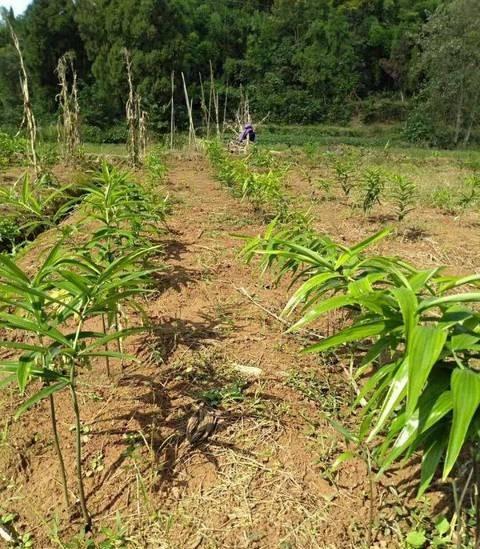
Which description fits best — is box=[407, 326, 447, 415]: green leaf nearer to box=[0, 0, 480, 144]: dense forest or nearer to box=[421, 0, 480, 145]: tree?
box=[0, 0, 480, 144]: dense forest

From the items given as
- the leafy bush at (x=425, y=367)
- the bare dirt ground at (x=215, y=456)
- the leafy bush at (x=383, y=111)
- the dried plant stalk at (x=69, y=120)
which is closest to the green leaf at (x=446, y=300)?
the leafy bush at (x=425, y=367)

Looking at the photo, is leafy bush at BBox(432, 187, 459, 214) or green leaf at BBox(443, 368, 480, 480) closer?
green leaf at BBox(443, 368, 480, 480)

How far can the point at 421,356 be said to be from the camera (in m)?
0.84

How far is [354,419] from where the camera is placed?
1.79 m

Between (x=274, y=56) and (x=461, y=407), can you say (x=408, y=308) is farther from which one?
(x=274, y=56)

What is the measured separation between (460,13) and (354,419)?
22.6 meters

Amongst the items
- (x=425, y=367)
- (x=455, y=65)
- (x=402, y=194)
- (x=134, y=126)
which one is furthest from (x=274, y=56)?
(x=425, y=367)

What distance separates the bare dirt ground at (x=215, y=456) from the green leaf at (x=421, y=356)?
73cm

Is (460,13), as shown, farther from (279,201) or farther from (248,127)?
(279,201)

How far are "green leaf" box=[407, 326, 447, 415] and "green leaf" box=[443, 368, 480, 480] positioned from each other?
0.06m

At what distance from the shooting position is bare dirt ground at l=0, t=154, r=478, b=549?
141cm

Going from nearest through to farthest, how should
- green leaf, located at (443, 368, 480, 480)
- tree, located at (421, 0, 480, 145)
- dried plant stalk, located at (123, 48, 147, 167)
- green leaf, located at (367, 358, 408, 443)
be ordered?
1. green leaf, located at (443, 368, 480, 480)
2. green leaf, located at (367, 358, 408, 443)
3. dried plant stalk, located at (123, 48, 147, 167)
4. tree, located at (421, 0, 480, 145)

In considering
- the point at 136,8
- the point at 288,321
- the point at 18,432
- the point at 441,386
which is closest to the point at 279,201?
the point at 288,321

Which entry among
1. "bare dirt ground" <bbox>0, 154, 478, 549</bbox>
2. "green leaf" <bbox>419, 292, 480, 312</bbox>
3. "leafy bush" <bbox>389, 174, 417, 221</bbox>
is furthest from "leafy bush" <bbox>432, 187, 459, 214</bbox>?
"green leaf" <bbox>419, 292, 480, 312</bbox>
